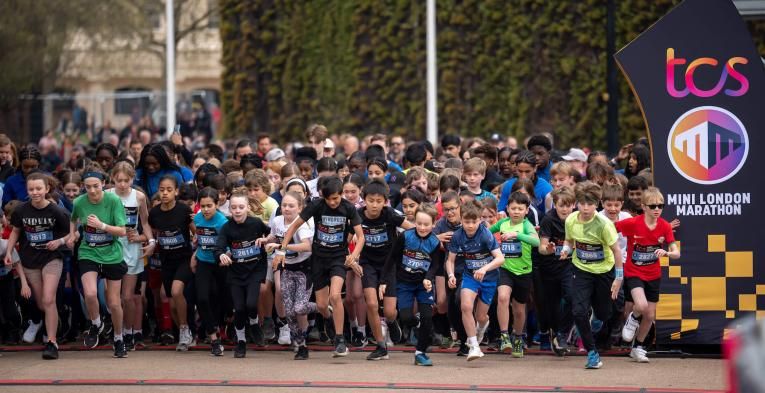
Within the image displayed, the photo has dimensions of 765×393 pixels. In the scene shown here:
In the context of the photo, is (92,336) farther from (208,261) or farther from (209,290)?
(208,261)

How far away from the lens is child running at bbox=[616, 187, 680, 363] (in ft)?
34.3

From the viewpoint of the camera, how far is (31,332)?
1197 cm

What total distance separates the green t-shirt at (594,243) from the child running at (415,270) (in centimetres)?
117

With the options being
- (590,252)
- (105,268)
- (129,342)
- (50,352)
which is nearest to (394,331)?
(590,252)

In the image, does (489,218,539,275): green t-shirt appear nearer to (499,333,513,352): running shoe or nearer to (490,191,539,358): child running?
(490,191,539,358): child running

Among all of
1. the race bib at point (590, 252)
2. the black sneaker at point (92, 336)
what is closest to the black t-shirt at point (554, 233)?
the race bib at point (590, 252)

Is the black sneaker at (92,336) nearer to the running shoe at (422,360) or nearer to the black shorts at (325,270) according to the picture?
the black shorts at (325,270)

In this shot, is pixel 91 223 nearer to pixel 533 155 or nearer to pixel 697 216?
pixel 533 155

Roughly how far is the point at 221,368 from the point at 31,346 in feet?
7.87

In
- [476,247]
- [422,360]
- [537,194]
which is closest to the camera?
[422,360]

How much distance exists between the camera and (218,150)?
53.2 ft

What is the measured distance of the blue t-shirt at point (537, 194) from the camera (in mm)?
11938

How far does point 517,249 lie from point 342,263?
1.51 m

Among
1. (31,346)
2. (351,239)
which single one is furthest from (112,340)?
(351,239)
